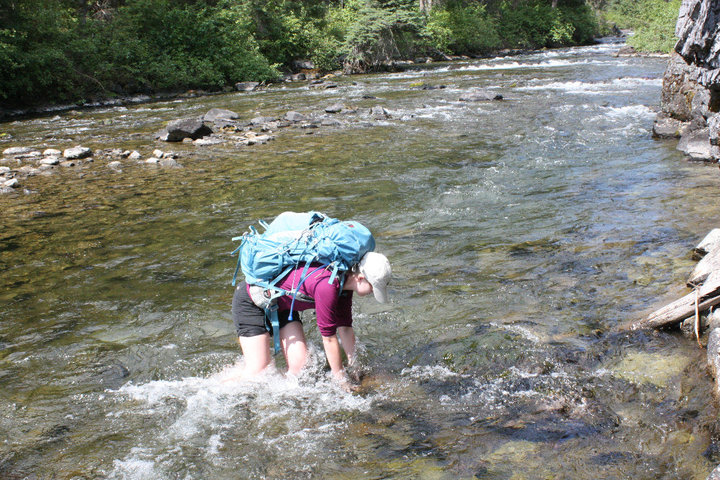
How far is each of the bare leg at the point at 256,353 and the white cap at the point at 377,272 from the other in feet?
3.83

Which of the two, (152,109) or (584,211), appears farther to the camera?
(152,109)

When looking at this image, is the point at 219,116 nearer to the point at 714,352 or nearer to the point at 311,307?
the point at 311,307

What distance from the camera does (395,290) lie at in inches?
243

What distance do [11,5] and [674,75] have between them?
24.0 meters

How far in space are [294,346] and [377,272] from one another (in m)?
1.22

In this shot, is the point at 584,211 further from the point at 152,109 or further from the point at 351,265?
the point at 152,109

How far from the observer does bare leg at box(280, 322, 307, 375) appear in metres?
4.51

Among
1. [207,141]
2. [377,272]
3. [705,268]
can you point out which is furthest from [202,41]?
[377,272]

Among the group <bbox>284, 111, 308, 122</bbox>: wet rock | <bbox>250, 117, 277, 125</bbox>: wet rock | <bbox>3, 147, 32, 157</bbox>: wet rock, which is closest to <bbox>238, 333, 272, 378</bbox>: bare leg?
<bbox>3, 147, 32, 157</bbox>: wet rock

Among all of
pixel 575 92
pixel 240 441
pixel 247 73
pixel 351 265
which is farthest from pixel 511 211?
pixel 247 73

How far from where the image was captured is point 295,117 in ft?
58.1

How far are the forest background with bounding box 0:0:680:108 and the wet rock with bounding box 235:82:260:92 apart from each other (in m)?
0.95

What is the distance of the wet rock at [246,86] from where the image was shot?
27655 millimetres

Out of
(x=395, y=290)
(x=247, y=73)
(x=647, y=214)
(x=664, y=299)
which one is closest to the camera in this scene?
(x=664, y=299)
